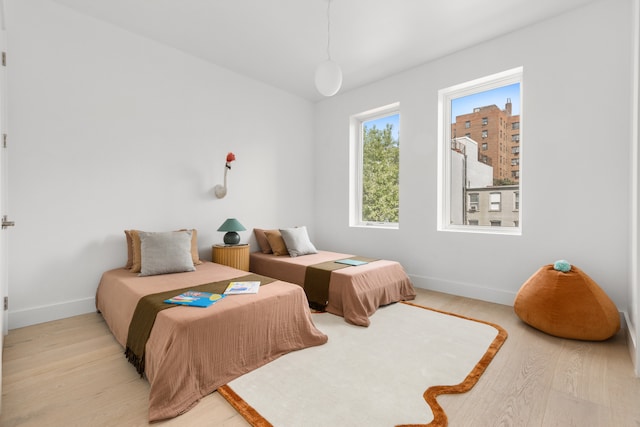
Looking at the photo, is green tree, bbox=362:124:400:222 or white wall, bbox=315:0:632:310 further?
green tree, bbox=362:124:400:222

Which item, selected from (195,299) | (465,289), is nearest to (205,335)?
(195,299)

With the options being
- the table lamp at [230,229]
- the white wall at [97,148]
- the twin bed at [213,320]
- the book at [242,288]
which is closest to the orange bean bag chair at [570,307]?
the twin bed at [213,320]

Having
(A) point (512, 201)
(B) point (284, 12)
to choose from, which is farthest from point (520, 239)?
(B) point (284, 12)

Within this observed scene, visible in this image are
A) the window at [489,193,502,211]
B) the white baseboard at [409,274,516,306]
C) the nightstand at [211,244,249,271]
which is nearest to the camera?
the white baseboard at [409,274,516,306]

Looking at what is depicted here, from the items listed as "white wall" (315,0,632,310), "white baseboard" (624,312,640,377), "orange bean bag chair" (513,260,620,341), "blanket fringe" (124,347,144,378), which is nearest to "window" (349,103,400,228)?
"white wall" (315,0,632,310)

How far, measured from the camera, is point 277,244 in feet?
12.8

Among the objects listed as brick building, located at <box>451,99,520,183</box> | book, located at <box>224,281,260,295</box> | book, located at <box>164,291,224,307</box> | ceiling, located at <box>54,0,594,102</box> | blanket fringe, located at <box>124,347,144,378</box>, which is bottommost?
blanket fringe, located at <box>124,347,144,378</box>

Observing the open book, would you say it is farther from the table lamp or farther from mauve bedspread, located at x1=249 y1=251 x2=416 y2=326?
the table lamp

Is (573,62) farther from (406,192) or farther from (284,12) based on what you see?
(284,12)

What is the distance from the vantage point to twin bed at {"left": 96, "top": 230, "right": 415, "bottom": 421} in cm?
165

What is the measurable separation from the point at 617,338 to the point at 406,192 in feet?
7.71

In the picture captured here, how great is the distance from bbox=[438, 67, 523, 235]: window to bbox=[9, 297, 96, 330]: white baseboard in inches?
153

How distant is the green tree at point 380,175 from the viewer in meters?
4.27

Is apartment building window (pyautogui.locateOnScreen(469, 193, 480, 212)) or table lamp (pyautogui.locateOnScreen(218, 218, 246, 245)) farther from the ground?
apartment building window (pyautogui.locateOnScreen(469, 193, 480, 212))
